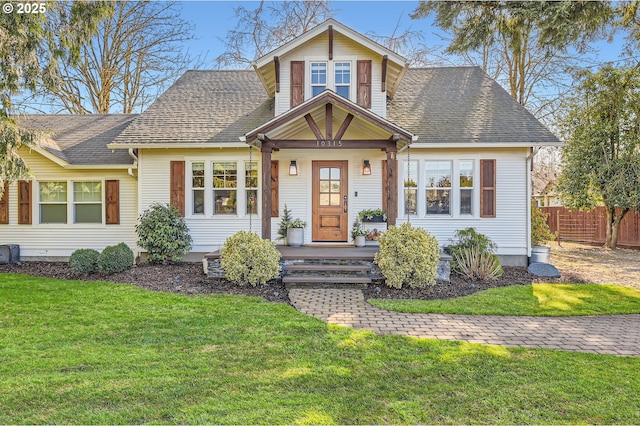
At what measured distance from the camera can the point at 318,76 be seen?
1042 cm

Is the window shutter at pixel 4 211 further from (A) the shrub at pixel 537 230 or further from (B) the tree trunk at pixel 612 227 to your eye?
(B) the tree trunk at pixel 612 227

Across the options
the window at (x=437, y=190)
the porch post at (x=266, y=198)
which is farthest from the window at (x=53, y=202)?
the window at (x=437, y=190)

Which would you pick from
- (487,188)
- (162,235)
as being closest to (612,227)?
(487,188)

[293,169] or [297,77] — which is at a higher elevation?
[297,77]

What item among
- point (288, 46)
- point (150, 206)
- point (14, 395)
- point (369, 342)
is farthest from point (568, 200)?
point (14, 395)

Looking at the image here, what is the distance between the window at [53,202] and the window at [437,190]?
1069 centimetres

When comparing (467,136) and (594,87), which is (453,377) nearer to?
(467,136)

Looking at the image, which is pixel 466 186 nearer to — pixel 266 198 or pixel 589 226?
pixel 266 198

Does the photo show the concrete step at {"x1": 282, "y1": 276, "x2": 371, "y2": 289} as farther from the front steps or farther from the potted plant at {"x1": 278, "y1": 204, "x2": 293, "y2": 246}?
the potted plant at {"x1": 278, "y1": 204, "x2": 293, "y2": 246}

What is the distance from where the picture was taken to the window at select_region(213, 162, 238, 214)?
10.3m

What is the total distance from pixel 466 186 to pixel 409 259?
13.0 feet

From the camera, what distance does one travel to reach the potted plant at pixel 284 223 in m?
10.1

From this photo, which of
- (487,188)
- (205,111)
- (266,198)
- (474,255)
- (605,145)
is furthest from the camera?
(605,145)

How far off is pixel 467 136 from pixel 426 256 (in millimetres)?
4225
